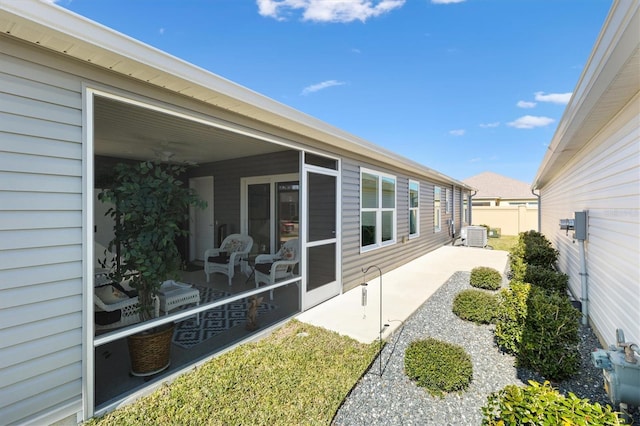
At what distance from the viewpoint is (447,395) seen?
7.86 ft

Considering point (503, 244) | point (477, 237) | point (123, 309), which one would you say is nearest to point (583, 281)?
point (123, 309)

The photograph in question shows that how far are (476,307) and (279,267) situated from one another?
9.68ft

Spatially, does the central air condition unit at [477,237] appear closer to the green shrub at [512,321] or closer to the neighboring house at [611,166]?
the neighboring house at [611,166]

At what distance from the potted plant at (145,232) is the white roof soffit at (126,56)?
2.81 feet

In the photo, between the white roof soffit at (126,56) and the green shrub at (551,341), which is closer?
the white roof soffit at (126,56)

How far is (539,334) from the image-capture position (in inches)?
109

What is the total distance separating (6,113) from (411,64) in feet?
31.4

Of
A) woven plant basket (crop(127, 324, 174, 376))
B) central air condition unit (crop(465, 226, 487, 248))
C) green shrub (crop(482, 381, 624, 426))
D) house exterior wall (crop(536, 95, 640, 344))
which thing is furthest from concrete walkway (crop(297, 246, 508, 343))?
central air condition unit (crop(465, 226, 487, 248))

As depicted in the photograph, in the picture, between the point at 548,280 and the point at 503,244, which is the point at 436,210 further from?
the point at 548,280

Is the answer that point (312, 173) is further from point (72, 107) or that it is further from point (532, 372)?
point (532, 372)

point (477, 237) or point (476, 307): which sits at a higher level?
point (477, 237)

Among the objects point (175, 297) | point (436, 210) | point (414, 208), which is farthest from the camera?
point (436, 210)

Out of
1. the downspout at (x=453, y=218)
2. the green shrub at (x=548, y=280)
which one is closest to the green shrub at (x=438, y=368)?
the green shrub at (x=548, y=280)

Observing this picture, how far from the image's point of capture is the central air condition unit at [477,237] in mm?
11383
